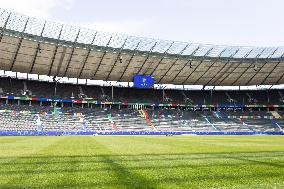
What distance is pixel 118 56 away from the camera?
161 ft

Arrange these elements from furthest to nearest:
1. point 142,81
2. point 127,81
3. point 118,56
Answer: point 127,81, point 142,81, point 118,56

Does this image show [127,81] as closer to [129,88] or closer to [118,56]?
[129,88]

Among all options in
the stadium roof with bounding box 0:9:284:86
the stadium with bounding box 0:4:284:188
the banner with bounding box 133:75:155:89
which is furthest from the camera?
the banner with bounding box 133:75:155:89

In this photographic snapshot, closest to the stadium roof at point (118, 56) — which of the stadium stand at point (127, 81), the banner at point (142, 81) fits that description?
the stadium stand at point (127, 81)

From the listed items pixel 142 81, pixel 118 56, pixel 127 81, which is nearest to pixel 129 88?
pixel 127 81

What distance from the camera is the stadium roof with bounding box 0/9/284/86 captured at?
40.6 meters

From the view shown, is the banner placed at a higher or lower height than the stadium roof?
lower

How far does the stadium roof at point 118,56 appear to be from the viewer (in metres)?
40.6

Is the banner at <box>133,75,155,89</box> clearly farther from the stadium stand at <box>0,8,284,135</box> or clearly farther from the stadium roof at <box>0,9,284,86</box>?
the stadium stand at <box>0,8,284,135</box>

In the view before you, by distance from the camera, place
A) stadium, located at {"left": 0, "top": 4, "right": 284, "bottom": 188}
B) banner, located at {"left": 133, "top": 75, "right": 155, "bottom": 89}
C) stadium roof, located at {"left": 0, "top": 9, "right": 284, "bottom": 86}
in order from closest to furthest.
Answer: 1. stadium roof, located at {"left": 0, "top": 9, "right": 284, "bottom": 86}
2. stadium, located at {"left": 0, "top": 4, "right": 284, "bottom": 188}
3. banner, located at {"left": 133, "top": 75, "right": 155, "bottom": 89}

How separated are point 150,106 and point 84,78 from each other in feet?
53.9

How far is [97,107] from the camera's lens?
6188cm

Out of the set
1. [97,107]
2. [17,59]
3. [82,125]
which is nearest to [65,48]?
[17,59]

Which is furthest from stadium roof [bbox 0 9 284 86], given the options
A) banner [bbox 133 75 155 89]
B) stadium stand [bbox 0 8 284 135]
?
banner [bbox 133 75 155 89]
